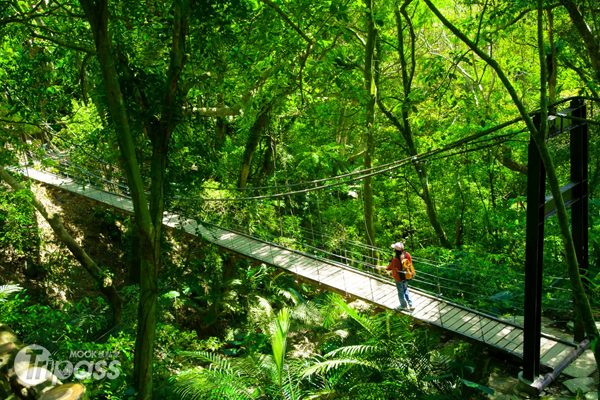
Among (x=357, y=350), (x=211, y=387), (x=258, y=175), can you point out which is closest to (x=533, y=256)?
(x=357, y=350)

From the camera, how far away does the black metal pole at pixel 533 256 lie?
11.0 ft

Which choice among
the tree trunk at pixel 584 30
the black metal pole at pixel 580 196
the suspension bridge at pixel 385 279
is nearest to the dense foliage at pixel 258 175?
the tree trunk at pixel 584 30

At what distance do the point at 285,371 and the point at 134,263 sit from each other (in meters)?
4.30

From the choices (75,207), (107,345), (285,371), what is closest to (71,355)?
(107,345)

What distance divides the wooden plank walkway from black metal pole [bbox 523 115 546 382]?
0.35m

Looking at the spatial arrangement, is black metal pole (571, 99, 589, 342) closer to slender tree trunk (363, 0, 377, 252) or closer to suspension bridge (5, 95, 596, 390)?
suspension bridge (5, 95, 596, 390)

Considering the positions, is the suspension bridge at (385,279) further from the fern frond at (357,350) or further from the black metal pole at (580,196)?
the fern frond at (357,350)

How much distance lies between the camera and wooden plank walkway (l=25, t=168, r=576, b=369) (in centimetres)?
413

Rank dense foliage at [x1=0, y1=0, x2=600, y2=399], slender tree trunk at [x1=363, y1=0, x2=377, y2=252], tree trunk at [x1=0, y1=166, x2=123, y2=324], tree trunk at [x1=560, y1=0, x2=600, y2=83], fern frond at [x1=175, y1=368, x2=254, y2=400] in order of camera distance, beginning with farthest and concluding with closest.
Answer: slender tree trunk at [x1=363, y1=0, x2=377, y2=252] → tree trunk at [x1=0, y1=166, x2=123, y2=324] → tree trunk at [x1=560, y1=0, x2=600, y2=83] → dense foliage at [x1=0, y1=0, x2=600, y2=399] → fern frond at [x1=175, y1=368, x2=254, y2=400]

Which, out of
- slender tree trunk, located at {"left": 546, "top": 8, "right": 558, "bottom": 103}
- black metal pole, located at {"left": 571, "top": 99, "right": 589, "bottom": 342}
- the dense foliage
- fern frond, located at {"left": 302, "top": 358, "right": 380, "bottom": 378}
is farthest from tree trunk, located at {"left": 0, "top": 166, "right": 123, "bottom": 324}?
slender tree trunk, located at {"left": 546, "top": 8, "right": 558, "bottom": 103}

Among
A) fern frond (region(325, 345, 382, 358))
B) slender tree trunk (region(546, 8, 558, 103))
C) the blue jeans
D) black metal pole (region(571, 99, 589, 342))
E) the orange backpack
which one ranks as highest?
slender tree trunk (region(546, 8, 558, 103))

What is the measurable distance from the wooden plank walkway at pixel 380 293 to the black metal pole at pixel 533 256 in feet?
1.15

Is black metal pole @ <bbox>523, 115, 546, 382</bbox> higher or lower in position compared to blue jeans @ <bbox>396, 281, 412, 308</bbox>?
higher

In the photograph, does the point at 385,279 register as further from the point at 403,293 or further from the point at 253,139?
the point at 253,139
